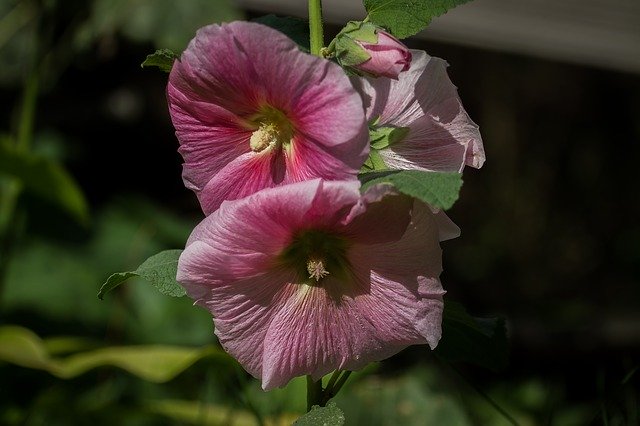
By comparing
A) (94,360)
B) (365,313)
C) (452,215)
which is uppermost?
(365,313)

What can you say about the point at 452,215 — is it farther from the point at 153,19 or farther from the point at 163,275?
the point at 163,275

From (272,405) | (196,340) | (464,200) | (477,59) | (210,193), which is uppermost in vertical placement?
(210,193)

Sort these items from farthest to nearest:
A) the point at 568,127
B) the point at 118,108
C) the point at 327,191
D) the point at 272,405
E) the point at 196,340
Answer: the point at 568,127 → the point at 118,108 → the point at 196,340 → the point at 272,405 → the point at 327,191

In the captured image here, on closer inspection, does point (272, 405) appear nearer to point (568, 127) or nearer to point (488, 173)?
point (488, 173)

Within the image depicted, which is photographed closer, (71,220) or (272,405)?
(272,405)

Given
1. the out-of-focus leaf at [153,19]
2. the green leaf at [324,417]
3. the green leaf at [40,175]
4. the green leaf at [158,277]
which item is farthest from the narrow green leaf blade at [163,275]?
the out-of-focus leaf at [153,19]

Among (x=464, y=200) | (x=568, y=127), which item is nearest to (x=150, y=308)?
(x=464, y=200)

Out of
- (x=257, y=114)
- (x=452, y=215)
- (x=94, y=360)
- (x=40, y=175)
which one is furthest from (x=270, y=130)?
(x=452, y=215)

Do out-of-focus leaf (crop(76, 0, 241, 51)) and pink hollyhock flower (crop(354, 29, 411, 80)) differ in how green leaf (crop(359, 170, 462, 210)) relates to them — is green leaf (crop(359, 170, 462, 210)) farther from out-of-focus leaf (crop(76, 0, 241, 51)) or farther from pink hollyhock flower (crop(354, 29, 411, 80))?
out-of-focus leaf (crop(76, 0, 241, 51))
